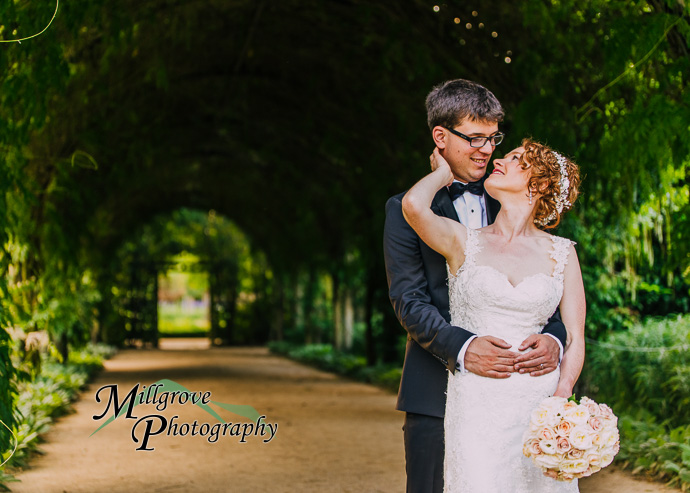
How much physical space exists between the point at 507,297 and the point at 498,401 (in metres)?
0.33

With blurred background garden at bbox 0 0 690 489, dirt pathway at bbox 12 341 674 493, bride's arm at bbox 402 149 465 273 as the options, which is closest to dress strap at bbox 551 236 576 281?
bride's arm at bbox 402 149 465 273

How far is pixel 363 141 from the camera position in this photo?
39.7 ft

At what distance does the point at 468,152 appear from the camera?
2.79 metres

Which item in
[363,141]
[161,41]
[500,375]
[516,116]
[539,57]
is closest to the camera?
[500,375]

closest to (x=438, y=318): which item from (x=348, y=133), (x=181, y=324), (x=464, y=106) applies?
(x=464, y=106)

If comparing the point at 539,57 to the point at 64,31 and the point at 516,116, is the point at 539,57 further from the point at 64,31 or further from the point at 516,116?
the point at 64,31

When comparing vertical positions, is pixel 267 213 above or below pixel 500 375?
above

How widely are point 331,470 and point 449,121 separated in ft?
14.3

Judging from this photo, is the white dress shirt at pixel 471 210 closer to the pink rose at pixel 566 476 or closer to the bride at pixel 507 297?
the bride at pixel 507 297

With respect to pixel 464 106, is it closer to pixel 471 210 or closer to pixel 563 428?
pixel 471 210

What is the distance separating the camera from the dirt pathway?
19.3 feet

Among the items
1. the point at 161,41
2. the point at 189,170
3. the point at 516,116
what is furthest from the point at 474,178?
the point at 189,170

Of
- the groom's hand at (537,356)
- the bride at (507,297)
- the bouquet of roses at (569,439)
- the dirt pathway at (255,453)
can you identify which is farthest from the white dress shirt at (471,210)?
the dirt pathway at (255,453)

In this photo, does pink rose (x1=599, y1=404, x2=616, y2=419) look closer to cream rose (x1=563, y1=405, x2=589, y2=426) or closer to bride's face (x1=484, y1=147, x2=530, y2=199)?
cream rose (x1=563, y1=405, x2=589, y2=426)
